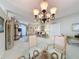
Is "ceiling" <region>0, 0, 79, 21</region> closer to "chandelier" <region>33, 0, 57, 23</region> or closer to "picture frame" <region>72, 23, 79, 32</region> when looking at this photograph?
"chandelier" <region>33, 0, 57, 23</region>

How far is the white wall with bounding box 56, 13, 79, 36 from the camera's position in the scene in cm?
514

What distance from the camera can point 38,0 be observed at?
2635 mm

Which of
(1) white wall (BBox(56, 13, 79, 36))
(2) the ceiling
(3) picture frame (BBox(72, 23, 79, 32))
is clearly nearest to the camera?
(2) the ceiling

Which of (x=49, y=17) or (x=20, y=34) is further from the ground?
(x=49, y=17)

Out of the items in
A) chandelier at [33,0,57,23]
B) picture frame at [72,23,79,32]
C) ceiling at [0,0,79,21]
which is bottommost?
picture frame at [72,23,79,32]

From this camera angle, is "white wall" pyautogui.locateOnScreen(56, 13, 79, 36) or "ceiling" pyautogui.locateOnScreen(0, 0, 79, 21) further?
"white wall" pyautogui.locateOnScreen(56, 13, 79, 36)

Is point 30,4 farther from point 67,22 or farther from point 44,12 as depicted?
point 67,22

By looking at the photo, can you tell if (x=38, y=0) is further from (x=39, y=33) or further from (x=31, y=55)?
(x=39, y=33)

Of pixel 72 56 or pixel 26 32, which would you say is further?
pixel 26 32

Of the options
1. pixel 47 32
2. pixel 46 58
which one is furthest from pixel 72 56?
pixel 47 32

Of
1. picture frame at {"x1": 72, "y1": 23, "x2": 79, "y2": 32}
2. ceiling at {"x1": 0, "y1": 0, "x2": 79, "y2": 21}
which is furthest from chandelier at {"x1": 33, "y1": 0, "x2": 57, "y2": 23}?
picture frame at {"x1": 72, "y1": 23, "x2": 79, "y2": 32}

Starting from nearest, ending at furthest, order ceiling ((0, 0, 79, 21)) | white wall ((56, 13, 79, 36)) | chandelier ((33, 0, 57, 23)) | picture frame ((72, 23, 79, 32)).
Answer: chandelier ((33, 0, 57, 23))
ceiling ((0, 0, 79, 21))
picture frame ((72, 23, 79, 32))
white wall ((56, 13, 79, 36))

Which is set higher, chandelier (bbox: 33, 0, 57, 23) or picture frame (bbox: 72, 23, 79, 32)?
chandelier (bbox: 33, 0, 57, 23)

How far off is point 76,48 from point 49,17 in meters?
1.24
